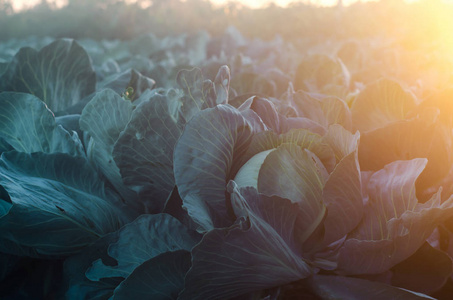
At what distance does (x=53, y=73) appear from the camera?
4.87 feet

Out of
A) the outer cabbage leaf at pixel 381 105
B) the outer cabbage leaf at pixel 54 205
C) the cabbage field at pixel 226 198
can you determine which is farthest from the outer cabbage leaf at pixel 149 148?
the outer cabbage leaf at pixel 381 105

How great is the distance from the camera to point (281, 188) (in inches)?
32.9

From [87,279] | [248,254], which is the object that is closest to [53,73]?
[87,279]

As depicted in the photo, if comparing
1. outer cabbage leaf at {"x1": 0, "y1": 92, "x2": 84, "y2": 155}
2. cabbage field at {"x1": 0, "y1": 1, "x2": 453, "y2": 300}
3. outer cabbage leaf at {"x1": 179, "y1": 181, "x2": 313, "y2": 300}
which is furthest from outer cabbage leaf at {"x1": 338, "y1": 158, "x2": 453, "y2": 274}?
outer cabbage leaf at {"x1": 0, "y1": 92, "x2": 84, "y2": 155}

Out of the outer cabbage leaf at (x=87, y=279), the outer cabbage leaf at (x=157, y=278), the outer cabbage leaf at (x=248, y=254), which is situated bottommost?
the outer cabbage leaf at (x=87, y=279)

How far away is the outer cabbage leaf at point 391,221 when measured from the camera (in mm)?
735

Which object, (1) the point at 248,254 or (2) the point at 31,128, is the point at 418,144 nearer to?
(1) the point at 248,254

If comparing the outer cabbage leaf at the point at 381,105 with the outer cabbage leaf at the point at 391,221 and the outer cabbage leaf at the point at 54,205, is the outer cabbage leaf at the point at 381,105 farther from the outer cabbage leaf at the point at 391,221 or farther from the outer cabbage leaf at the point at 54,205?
the outer cabbage leaf at the point at 54,205

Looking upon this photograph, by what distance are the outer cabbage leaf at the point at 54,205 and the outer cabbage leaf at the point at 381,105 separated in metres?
0.67

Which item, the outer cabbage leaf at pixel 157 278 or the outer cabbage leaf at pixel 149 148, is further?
the outer cabbage leaf at pixel 149 148

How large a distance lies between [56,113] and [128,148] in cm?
67

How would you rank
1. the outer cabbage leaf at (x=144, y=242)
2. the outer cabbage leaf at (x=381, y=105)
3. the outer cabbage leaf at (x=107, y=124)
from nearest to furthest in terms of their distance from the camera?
the outer cabbage leaf at (x=144, y=242)
the outer cabbage leaf at (x=107, y=124)
the outer cabbage leaf at (x=381, y=105)

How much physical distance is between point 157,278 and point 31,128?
23.2 inches

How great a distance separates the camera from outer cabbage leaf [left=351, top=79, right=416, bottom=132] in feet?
3.64
